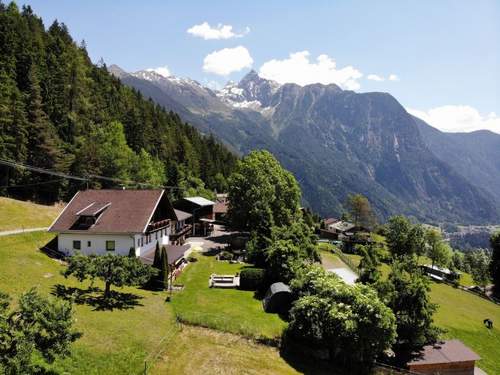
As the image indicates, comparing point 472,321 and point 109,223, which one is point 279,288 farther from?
point 472,321

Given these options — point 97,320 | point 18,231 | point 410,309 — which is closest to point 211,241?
point 18,231

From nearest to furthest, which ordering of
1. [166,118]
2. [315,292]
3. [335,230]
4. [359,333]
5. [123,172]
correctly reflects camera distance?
[359,333], [315,292], [123,172], [335,230], [166,118]

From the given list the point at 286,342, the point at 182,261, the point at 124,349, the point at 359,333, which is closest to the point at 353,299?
the point at 359,333

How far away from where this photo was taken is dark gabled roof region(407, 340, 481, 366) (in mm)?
35562

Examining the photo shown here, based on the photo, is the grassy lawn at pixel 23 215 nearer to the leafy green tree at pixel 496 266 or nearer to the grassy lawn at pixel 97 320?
the grassy lawn at pixel 97 320

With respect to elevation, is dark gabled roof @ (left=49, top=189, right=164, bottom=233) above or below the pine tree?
above

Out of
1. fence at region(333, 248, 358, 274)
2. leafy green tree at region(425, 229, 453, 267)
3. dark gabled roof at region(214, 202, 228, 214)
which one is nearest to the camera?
fence at region(333, 248, 358, 274)

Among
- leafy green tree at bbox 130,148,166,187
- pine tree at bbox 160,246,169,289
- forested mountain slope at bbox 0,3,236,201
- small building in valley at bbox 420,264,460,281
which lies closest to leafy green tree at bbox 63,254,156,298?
pine tree at bbox 160,246,169,289

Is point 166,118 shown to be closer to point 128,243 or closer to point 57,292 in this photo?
point 128,243

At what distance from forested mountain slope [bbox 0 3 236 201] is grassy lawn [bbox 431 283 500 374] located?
6634 centimetres

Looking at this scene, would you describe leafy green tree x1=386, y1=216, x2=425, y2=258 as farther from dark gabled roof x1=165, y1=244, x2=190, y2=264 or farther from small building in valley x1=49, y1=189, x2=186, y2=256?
small building in valley x1=49, y1=189, x2=186, y2=256

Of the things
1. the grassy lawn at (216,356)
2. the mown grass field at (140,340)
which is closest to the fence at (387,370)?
the grassy lawn at (216,356)

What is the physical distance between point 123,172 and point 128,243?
42.1 meters

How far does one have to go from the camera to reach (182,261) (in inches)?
2157
